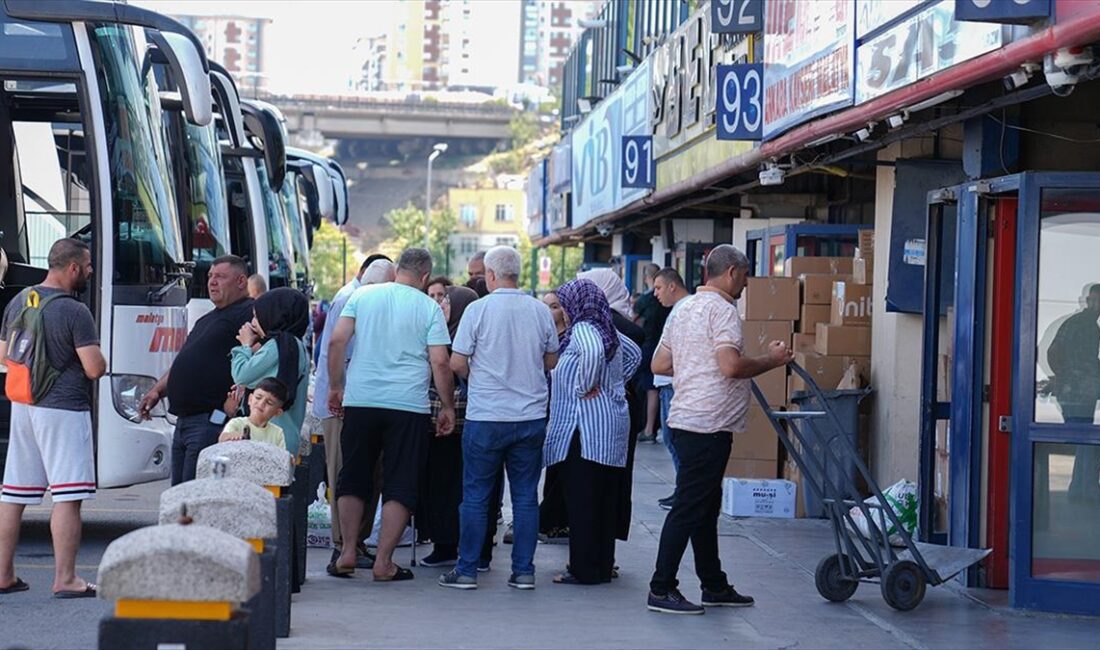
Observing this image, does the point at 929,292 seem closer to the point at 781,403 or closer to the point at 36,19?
the point at 781,403

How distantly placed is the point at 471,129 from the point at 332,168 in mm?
97141

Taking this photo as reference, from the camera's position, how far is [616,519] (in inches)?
395

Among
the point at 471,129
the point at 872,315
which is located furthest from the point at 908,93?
the point at 471,129

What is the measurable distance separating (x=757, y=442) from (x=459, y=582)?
15.5 ft

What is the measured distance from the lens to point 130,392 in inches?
405

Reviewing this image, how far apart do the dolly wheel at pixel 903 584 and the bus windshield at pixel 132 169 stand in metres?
4.69

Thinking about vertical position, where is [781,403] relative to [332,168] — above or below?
below

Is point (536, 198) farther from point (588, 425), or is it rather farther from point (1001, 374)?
point (1001, 374)

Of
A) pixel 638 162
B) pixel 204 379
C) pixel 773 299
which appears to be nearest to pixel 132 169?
pixel 204 379

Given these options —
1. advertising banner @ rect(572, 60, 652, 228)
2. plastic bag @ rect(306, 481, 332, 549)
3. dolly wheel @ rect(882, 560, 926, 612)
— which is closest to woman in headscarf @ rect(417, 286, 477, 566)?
plastic bag @ rect(306, 481, 332, 549)

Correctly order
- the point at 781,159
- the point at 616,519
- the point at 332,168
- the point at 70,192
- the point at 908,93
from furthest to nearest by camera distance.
Result: the point at 332,168 → the point at 781,159 → the point at 70,192 → the point at 616,519 → the point at 908,93

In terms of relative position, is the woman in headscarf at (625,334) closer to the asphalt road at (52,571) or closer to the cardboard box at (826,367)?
the cardboard box at (826,367)

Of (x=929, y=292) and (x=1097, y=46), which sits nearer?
(x=1097, y=46)

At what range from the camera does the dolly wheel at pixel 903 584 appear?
8.80m
